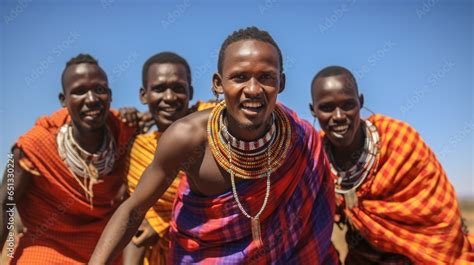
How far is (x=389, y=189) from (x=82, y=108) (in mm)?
2686

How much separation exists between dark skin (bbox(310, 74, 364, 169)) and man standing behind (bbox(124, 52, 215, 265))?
98 cm

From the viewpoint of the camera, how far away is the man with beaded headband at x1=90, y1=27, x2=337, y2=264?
3.13m

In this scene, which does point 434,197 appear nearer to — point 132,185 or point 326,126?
point 326,126

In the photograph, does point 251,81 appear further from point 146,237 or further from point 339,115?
point 146,237

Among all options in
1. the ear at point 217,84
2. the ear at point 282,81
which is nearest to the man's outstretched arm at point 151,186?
the ear at point 217,84

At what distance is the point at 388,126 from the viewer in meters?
4.56

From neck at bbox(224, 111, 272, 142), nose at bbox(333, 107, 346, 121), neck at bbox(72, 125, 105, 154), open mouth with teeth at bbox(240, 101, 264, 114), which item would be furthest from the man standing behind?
open mouth with teeth at bbox(240, 101, 264, 114)

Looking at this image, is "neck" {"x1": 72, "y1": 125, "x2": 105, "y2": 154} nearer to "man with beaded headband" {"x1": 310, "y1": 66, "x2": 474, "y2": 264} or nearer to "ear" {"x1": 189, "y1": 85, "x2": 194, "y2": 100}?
"ear" {"x1": 189, "y1": 85, "x2": 194, "y2": 100}

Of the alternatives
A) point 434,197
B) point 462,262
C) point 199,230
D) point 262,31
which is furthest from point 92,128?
point 462,262

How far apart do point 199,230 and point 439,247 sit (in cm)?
208

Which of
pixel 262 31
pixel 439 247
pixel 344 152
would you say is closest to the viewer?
pixel 262 31

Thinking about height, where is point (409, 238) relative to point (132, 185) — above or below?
below

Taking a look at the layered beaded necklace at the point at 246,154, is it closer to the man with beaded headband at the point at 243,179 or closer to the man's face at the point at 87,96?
the man with beaded headband at the point at 243,179

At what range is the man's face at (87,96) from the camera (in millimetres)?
4656
